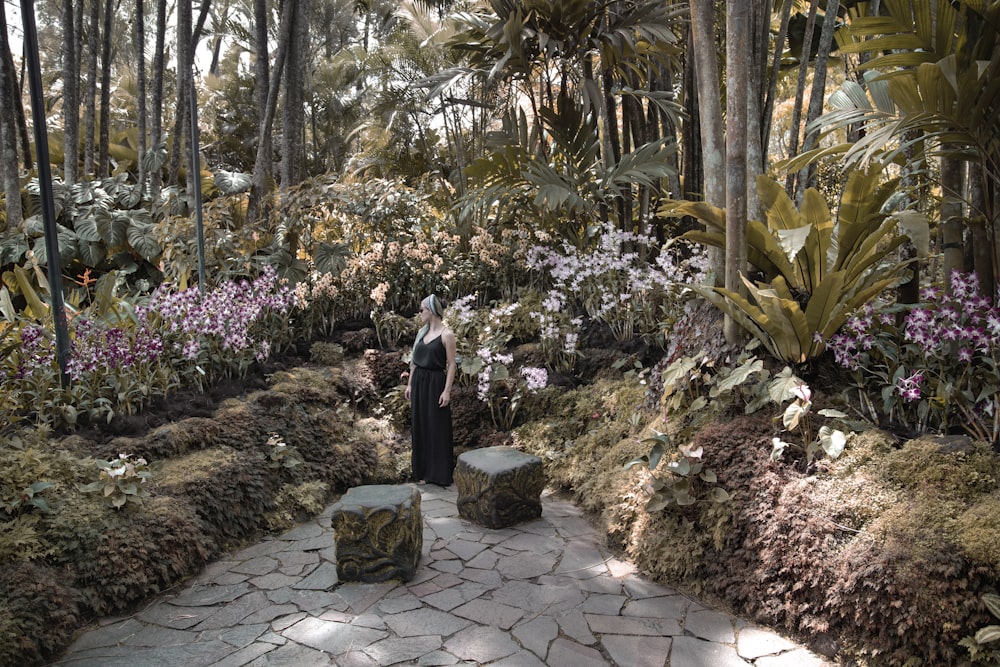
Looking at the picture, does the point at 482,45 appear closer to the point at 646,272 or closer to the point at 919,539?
the point at 646,272

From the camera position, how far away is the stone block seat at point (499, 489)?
13.3ft

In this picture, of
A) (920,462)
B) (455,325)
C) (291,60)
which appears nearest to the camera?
(920,462)

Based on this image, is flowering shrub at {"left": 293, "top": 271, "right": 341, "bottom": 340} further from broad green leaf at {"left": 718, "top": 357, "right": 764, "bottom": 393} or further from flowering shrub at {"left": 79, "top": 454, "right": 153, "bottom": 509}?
broad green leaf at {"left": 718, "top": 357, "right": 764, "bottom": 393}

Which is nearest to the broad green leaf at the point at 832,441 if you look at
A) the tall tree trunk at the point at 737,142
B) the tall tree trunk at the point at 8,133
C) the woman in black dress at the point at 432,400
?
the tall tree trunk at the point at 737,142

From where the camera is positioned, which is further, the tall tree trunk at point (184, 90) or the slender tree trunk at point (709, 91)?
the tall tree trunk at point (184, 90)

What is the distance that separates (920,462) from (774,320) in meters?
0.96

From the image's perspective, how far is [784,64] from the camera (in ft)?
35.0

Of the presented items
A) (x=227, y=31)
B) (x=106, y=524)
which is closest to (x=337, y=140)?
(x=227, y=31)

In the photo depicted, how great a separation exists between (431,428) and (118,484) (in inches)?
82.3

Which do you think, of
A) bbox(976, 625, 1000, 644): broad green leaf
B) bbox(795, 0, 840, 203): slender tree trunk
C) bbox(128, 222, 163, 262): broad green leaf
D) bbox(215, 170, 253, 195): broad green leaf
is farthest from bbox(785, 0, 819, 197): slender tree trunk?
bbox(128, 222, 163, 262): broad green leaf

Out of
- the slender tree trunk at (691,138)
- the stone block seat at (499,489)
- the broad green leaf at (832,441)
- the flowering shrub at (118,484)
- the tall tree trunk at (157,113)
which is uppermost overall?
the tall tree trunk at (157,113)

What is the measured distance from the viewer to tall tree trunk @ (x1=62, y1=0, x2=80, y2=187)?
9.88 meters

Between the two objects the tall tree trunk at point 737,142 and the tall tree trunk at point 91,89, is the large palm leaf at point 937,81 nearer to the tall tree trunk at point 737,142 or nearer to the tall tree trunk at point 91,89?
the tall tree trunk at point 737,142

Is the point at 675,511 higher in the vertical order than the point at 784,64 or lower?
lower
